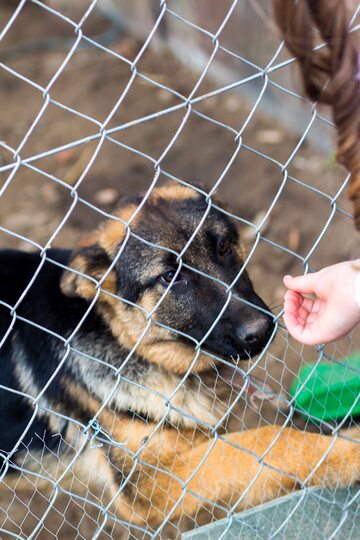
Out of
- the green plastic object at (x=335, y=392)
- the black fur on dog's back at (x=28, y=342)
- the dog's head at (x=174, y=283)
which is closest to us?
the dog's head at (x=174, y=283)

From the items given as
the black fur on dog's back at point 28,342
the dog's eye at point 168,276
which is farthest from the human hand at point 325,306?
the black fur on dog's back at point 28,342

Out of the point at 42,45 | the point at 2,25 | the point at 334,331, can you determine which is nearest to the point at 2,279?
the point at 334,331

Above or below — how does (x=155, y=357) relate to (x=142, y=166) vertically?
below

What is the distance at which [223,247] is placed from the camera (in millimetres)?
3064

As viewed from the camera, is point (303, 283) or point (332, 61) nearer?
point (332, 61)

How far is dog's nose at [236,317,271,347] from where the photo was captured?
8.70ft

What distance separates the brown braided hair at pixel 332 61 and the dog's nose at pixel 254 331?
3.16 feet

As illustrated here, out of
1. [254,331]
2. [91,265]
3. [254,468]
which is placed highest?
[254,331]

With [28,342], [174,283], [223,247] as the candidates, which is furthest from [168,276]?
[28,342]

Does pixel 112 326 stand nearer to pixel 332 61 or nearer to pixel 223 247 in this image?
pixel 223 247

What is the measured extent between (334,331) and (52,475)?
1.87m

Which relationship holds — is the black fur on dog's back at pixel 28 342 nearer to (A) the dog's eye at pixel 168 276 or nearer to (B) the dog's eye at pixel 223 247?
(A) the dog's eye at pixel 168 276

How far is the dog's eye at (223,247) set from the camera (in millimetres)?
3040

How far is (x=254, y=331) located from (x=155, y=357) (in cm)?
69
